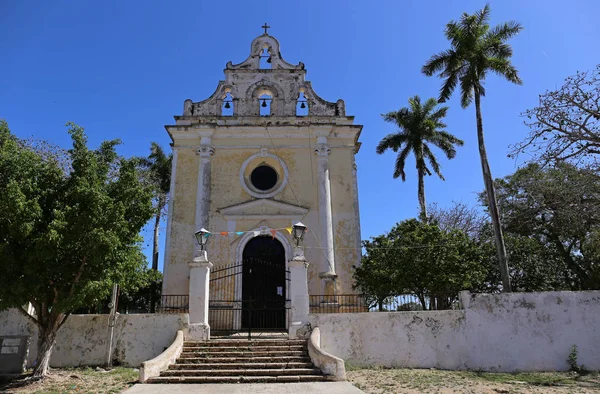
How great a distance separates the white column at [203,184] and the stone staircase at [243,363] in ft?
19.5

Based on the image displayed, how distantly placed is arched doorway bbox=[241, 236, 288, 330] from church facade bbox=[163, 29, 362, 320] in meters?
0.08

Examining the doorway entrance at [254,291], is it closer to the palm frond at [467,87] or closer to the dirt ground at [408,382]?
the dirt ground at [408,382]

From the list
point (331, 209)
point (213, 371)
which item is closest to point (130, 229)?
point (213, 371)

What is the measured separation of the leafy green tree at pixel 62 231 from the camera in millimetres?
9086

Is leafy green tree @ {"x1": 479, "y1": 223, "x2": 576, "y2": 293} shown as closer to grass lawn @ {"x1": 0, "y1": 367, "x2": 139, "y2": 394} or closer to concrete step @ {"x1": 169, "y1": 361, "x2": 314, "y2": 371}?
concrete step @ {"x1": 169, "y1": 361, "x2": 314, "y2": 371}

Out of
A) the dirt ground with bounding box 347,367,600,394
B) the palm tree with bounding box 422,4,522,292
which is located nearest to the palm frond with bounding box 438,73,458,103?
the palm tree with bounding box 422,4,522,292

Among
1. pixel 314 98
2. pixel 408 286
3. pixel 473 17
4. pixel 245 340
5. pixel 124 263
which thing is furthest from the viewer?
pixel 314 98

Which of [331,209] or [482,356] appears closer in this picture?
[482,356]

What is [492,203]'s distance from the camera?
15.4 meters

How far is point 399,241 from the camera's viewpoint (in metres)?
15.4

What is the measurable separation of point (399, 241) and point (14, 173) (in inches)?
460

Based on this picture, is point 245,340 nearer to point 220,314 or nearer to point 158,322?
point 158,322

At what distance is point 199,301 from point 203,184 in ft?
20.6

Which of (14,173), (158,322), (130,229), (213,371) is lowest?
(213,371)
